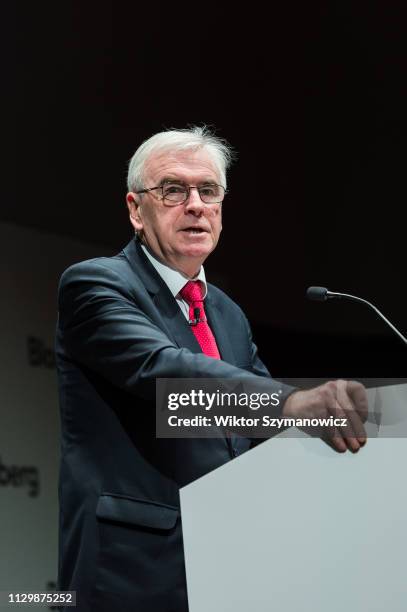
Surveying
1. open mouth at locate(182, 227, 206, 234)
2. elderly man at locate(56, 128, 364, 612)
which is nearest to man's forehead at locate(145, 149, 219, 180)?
elderly man at locate(56, 128, 364, 612)

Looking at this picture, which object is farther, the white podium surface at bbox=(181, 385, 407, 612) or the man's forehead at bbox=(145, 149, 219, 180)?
the man's forehead at bbox=(145, 149, 219, 180)

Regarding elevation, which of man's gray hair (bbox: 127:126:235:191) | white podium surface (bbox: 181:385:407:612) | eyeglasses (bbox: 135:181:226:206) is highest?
man's gray hair (bbox: 127:126:235:191)

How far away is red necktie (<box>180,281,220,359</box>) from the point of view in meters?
2.00

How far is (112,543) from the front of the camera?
5.53 ft

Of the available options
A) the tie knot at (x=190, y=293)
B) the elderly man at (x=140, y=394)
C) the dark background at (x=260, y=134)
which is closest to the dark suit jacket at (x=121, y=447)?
the elderly man at (x=140, y=394)

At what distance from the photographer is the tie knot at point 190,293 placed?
2.07 metres

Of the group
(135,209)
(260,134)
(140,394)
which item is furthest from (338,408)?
(260,134)

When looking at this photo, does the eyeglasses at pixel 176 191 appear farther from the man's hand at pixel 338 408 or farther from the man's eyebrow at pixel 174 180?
the man's hand at pixel 338 408

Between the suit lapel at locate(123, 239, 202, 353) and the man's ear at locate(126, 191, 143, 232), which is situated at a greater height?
the man's ear at locate(126, 191, 143, 232)

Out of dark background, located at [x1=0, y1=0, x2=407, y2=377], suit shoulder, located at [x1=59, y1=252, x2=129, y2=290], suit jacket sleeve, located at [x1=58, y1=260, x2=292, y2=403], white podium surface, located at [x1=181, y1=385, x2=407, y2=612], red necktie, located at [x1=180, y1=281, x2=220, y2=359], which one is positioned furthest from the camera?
dark background, located at [x1=0, y1=0, x2=407, y2=377]

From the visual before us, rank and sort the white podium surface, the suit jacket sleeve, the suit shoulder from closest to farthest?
1. the white podium surface
2. the suit jacket sleeve
3. the suit shoulder

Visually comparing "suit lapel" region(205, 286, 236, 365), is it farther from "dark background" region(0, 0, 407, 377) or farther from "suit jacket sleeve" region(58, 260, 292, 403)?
"dark background" region(0, 0, 407, 377)

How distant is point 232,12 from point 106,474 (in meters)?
3.00

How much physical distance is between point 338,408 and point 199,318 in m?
0.70
